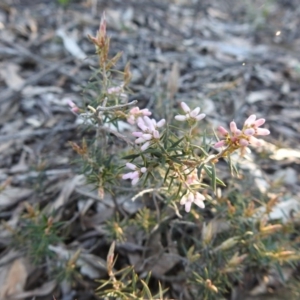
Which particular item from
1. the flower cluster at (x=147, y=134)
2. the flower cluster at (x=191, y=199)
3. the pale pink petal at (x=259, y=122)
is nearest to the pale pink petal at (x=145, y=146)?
the flower cluster at (x=147, y=134)

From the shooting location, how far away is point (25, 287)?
170cm

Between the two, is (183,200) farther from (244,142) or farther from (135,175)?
(244,142)

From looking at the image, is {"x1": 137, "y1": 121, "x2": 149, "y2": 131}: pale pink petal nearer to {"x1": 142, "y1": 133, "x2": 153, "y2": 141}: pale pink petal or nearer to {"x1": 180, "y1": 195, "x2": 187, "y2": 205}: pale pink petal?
{"x1": 142, "y1": 133, "x2": 153, "y2": 141}: pale pink petal

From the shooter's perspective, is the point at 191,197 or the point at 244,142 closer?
the point at 244,142

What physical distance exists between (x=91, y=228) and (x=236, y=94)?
1521 mm

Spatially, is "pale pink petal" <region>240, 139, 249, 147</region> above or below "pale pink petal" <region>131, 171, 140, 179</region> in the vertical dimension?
above

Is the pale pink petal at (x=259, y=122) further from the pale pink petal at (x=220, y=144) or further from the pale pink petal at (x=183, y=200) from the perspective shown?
the pale pink petal at (x=183, y=200)

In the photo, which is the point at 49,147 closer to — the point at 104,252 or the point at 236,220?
the point at 104,252

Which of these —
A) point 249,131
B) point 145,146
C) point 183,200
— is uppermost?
point 249,131

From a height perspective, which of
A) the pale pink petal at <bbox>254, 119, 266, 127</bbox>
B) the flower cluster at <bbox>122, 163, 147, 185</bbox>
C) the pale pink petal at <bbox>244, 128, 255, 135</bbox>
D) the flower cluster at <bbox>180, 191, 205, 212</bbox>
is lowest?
the flower cluster at <bbox>180, 191, 205, 212</bbox>

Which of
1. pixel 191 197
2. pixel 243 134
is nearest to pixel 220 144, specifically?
pixel 243 134

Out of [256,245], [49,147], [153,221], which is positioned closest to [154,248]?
[153,221]

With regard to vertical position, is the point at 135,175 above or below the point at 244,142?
below

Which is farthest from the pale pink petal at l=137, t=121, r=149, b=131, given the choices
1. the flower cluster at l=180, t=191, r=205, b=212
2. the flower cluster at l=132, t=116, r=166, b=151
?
the flower cluster at l=180, t=191, r=205, b=212
